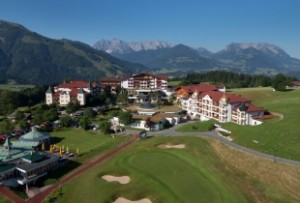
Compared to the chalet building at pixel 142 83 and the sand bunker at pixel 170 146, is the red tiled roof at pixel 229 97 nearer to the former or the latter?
the sand bunker at pixel 170 146

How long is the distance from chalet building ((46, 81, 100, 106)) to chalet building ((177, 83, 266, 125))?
43.4 meters

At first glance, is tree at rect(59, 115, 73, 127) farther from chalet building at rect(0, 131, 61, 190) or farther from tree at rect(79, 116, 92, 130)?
chalet building at rect(0, 131, 61, 190)

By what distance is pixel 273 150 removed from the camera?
67.2 metres

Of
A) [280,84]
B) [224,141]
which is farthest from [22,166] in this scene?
[280,84]

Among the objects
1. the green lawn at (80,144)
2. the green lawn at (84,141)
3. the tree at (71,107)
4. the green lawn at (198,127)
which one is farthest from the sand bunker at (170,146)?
the tree at (71,107)

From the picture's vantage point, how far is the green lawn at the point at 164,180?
5128 centimetres

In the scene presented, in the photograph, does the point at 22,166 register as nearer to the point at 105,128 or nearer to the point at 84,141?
the point at 84,141

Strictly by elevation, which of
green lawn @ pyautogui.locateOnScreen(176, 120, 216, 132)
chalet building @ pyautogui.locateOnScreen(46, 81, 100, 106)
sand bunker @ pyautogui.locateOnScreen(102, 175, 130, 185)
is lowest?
sand bunker @ pyautogui.locateOnScreen(102, 175, 130, 185)

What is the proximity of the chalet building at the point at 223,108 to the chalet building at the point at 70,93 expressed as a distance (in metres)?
43.4

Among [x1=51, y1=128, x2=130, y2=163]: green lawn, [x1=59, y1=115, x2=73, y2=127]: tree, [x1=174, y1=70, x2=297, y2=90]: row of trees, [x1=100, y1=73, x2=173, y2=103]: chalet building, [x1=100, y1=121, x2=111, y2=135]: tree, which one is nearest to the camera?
[x1=51, y1=128, x2=130, y2=163]: green lawn

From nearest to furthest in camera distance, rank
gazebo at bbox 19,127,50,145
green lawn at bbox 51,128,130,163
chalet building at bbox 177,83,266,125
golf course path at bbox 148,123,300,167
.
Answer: golf course path at bbox 148,123,300,167, green lawn at bbox 51,128,130,163, gazebo at bbox 19,127,50,145, chalet building at bbox 177,83,266,125

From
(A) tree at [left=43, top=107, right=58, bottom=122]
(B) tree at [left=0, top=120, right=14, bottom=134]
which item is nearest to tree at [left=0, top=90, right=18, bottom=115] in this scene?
(A) tree at [left=43, top=107, right=58, bottom=122]

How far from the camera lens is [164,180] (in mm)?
56812

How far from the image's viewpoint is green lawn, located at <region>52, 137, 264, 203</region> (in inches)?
2019
